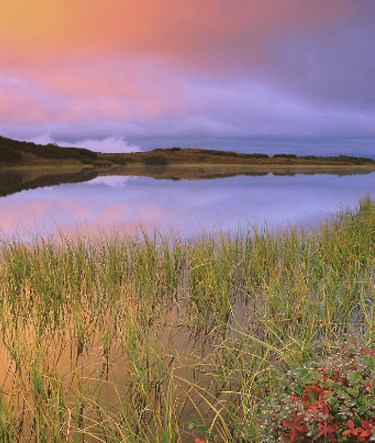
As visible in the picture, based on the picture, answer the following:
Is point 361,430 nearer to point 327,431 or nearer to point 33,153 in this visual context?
point 327,431

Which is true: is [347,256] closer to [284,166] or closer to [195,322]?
[195,322]

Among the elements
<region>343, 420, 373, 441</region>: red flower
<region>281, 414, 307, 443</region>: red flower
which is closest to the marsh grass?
<region>281, 414, 307, 443</region>: red flower

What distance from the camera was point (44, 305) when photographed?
5.61 meters

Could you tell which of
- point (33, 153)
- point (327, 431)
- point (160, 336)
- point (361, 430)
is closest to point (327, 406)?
point (327, 431)

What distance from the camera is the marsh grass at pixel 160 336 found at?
3234 mm

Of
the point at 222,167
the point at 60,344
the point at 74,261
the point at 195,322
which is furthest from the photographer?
the point at 222,167

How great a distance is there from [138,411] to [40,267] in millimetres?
4280

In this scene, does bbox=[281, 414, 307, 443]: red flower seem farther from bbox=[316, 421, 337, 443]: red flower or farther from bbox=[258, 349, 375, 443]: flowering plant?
bbox=[316, 421, 337, 443]: red flower

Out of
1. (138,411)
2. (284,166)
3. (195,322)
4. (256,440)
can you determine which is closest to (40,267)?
(195,322)

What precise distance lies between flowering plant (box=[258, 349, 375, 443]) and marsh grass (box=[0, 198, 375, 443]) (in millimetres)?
276

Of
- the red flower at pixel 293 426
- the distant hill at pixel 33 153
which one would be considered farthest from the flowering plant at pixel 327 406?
the distant hill at pixel 33 153

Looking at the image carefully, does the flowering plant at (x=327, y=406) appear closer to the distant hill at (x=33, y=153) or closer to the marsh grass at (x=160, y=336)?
the marsh grass at (x=160, y=336)

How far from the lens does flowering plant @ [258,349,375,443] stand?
2.41 m

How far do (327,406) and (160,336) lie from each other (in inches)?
107
